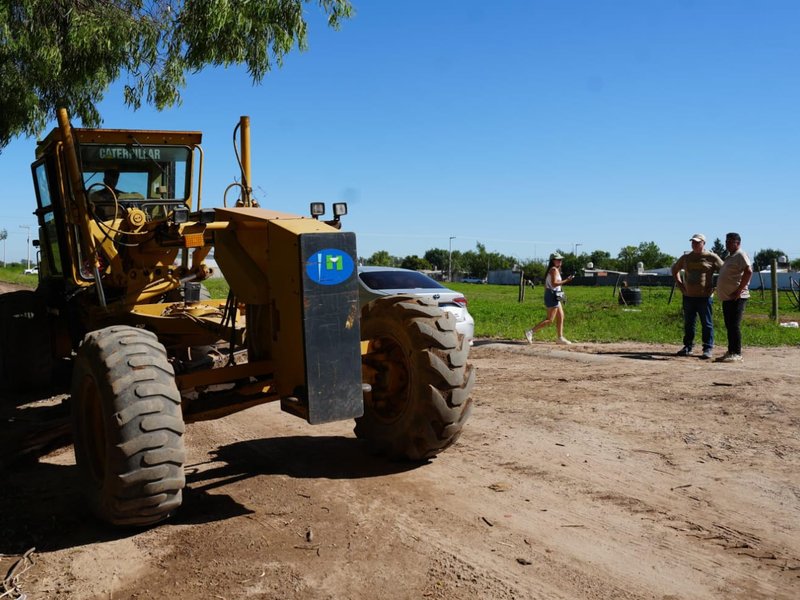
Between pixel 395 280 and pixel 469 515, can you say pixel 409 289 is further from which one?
pixel 469 515

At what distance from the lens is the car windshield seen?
11.6 meters

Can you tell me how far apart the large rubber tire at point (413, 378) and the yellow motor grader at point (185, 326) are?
0.01m

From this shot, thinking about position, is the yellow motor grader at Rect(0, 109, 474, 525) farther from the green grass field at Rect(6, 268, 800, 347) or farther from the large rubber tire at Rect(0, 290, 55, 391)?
the green grass field at Rect(6, 268, 800, 347)

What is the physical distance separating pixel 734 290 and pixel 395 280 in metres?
5.13

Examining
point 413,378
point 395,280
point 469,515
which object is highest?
point 395,280

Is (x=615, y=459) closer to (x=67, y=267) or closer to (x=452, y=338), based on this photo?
(x=452, y=338)

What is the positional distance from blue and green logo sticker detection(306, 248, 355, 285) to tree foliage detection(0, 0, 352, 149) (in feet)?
26.3

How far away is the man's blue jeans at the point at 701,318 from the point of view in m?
10.8

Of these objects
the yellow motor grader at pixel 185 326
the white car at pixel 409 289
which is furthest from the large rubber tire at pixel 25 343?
the white car at pixel 409 289

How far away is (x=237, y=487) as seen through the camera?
5184 mm

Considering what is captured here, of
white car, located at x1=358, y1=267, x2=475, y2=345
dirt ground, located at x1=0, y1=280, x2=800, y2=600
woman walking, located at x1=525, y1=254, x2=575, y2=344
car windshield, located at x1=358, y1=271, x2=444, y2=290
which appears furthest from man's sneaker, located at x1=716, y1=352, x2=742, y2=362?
car windshield, located at x1=358, y1=271, x2=444, y2=290

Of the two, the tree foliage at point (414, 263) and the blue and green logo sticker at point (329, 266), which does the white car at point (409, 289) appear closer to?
the blue and green logo sticker at point (329, 266)

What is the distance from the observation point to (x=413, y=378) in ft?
17.7

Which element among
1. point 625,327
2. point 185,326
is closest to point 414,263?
point 625,327
